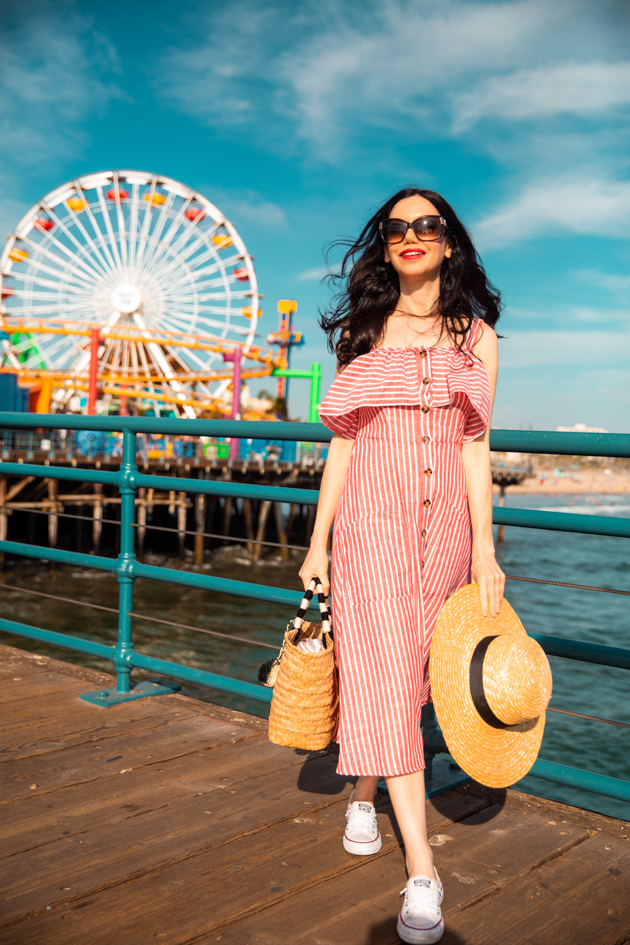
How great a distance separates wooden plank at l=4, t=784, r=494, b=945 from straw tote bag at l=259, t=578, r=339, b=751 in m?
0.23

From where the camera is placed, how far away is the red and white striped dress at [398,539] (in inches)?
58.0

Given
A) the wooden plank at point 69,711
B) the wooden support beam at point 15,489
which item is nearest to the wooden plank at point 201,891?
the wooden plank at point 69,711

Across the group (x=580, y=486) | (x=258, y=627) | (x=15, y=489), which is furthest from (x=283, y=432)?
(x=580, y=486)

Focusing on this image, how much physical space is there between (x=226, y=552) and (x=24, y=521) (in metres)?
5.61

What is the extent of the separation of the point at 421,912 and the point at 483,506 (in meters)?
0.72

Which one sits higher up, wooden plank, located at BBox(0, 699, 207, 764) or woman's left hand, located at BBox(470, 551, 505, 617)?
woman's left hand, located at BBox(470, 551, 505, 617)

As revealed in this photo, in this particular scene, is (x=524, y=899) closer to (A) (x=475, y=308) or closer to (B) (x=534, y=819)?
(B) (x=534, y=819)

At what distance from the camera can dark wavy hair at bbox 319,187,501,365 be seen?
64.9 inches

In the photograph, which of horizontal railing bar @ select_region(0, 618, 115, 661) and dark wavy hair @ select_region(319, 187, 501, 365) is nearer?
dark wavy hair @ select_region(319, 187, 501, 365)

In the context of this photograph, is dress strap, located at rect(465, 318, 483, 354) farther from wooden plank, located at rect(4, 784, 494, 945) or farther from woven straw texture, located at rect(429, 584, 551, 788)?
wooden plank, located at rect(4, 784, 494, 945)

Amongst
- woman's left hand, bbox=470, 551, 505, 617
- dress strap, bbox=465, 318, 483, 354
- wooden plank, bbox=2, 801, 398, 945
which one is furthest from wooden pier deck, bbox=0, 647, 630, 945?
dress strap, bbox=465, 318, 483, 354

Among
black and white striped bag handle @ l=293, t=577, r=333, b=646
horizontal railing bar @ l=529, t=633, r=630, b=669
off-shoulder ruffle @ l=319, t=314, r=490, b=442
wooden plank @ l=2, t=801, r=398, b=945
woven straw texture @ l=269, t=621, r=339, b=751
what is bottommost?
wooden plank @ l=2, t=801, r=398, b=945

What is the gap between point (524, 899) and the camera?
55.6 inches

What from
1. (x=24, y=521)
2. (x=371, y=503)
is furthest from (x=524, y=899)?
(x=24, y=521)
